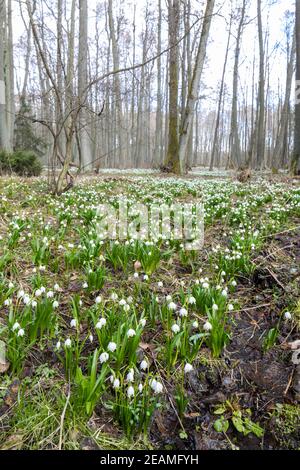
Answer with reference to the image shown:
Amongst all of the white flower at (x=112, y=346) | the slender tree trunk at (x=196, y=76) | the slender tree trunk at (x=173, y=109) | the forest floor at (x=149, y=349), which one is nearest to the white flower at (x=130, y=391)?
the forest floor at (x=149, y=349)

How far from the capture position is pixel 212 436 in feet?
5.85

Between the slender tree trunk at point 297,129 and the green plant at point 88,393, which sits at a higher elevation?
the slender tree trunk at point 297,129

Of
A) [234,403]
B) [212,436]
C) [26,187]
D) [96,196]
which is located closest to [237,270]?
[234,403]

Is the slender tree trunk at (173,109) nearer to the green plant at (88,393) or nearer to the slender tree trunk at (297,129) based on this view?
the slender tree trunk at (297,129)

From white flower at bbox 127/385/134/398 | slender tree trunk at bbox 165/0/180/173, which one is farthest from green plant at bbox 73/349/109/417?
slender tree trunk at bbox 165/0/180/173

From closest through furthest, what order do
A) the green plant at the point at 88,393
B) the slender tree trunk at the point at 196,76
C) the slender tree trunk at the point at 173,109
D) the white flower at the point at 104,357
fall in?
the green plant at the point at 88,393, the white flower at the point at 104,357, the slender tree trunk at the point at 196,76, the slender tree trunk at the point at 173,109

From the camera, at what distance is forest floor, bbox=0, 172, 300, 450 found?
1.74 metres

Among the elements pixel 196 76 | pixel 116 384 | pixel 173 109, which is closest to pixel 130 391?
pixel 116 384

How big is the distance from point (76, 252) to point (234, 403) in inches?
82.2

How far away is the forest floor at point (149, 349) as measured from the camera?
5.71ft

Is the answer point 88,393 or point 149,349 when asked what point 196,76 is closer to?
point 149,349

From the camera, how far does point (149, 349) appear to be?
232 cm

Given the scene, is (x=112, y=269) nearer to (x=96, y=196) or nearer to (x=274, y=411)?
(x=274, y=411)

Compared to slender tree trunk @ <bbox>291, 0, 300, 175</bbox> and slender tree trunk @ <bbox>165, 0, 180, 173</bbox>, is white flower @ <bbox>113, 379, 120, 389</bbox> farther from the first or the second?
slender tree trunk @ <bbox>165, 0, 180, 173</bbox>
